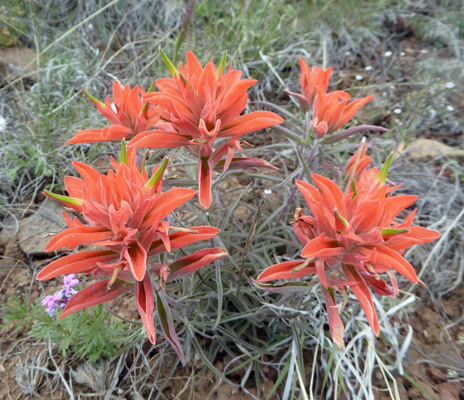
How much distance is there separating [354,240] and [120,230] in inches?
21.4

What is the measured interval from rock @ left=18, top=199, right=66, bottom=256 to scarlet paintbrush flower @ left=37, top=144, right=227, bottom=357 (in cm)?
113

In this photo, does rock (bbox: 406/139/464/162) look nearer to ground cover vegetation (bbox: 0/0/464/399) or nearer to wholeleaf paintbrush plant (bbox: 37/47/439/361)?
ground cover vegetation (bbox: 0/0/464/399)

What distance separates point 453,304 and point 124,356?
1548 millimetres

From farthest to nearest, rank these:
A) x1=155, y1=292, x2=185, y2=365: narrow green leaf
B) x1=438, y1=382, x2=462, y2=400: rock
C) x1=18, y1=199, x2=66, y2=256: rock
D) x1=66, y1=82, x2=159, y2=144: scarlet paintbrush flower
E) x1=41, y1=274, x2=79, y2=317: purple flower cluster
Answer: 1. x1=18, y1=199, x2=66, y2=256: rock
2. x1=438, y1=382, x2=462, y2=400: rock
3. x1=41, y1=274, x2=79, y2=317: purple flower cluster
4. x1=66, y1=82, x2=159, y2=144: scarlet paintbrush flower
5. x1=155, y1=292, x2=185, y2=365: narrow green leaf

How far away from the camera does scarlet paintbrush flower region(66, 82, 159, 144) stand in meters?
1.13

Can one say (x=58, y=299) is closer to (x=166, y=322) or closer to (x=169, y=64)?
(x=166, y=322)

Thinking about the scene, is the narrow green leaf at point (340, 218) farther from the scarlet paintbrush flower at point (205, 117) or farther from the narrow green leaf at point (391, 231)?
the scarlet paintbrush flower at point (205, 117)

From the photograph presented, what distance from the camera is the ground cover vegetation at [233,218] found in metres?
0.87

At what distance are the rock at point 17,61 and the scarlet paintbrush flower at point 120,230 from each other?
6.99ft

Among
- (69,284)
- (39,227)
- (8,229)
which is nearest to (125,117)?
(69,284)

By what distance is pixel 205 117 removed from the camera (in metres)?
0.96

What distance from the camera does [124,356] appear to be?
1.43 meters

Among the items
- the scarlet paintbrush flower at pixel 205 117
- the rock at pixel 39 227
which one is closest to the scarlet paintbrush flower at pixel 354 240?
the scarlet paintbrush flower at pixel 205 117

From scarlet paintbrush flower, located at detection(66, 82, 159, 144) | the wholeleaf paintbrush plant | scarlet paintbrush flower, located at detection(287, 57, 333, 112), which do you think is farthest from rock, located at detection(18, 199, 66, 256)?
scarlet paintbrush flower, located at detection(287, 57, 333, 112)
